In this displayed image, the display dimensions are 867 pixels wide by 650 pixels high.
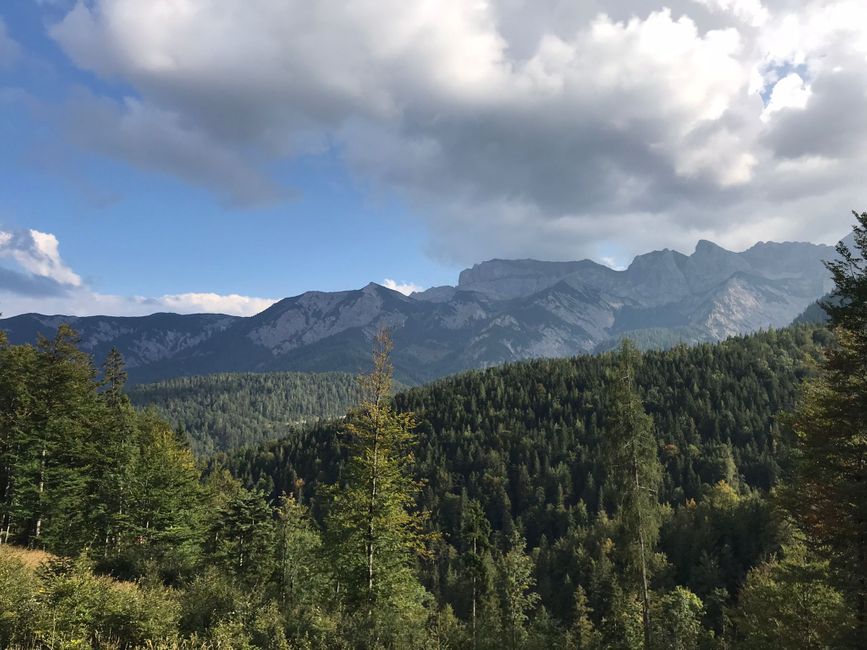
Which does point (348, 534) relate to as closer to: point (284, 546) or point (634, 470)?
point (634, 470)

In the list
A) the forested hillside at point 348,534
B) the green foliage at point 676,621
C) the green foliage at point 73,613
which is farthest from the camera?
the green foliage at point 676,621

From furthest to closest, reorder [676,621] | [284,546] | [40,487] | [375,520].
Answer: [284,546] → [676,621] → [40,487] → [375,520]

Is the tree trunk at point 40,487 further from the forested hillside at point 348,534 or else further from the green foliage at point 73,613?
the green foliage at point 73,613

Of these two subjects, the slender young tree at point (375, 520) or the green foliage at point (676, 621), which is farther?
the green foliage at point (676, 621)

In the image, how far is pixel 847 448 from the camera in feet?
57.7

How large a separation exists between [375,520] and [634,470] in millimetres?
16908

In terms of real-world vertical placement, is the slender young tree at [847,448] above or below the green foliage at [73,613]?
above

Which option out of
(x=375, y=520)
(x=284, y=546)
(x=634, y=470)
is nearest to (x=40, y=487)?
(x=284, y=546)

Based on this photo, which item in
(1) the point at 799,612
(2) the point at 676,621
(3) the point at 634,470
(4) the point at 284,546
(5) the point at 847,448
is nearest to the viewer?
(5) the point at 847,448

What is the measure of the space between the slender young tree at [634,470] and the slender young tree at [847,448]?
10470mm

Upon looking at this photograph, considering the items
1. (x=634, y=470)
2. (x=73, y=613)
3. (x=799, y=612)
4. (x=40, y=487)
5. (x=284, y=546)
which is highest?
(x=634, y=470)

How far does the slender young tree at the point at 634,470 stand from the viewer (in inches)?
1139

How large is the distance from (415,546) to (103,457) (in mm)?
31702

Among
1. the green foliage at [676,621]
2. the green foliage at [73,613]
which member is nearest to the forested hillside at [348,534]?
the green foliage at [73,613]
